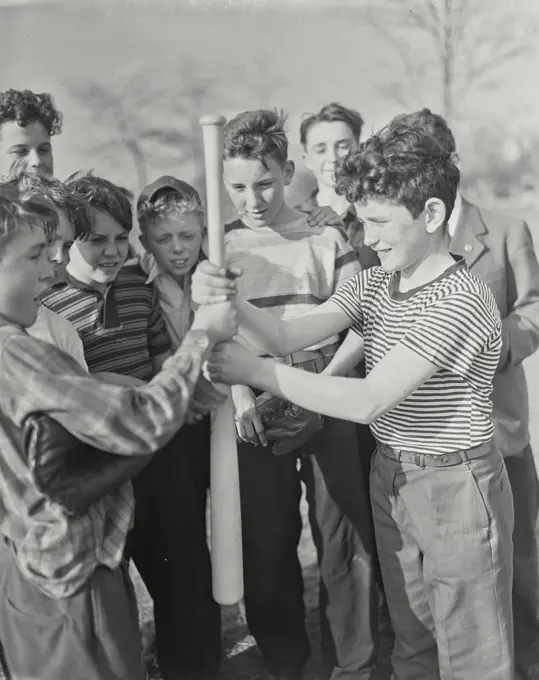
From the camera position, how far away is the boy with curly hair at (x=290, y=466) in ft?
8.57

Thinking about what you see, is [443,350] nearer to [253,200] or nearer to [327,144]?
[253,200]

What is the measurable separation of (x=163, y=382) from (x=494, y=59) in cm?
499

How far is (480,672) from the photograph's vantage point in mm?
2129

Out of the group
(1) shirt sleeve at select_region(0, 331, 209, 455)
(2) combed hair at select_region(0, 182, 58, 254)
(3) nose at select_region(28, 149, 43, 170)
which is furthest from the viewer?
(3) nose at select_region(28, 149, 43, 170)

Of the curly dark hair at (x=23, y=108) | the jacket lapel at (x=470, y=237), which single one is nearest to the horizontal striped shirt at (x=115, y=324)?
the curly dark hair at (x=23, y=108)

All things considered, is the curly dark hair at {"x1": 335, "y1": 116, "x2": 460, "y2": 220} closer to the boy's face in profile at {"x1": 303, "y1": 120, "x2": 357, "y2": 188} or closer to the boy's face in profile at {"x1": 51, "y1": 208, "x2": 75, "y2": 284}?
the boy's face in profile at {"x1": 51, "y1": 208, "x2": 75, "y2": 284}

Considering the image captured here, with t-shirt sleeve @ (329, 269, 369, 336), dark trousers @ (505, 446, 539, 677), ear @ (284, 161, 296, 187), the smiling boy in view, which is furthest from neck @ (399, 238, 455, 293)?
dark trousers @ (505, 446, 539, 677)

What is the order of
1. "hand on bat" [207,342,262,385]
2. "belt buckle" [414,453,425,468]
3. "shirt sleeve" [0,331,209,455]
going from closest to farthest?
1. "shirt sleeve" [0,331,209,455]
2. "hand on bat" [207,342,262,385]
3. "belt buckle" [414,453,425,468]

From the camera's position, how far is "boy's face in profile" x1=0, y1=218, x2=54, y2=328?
1.68 metres

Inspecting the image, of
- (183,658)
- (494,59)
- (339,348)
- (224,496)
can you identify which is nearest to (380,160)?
(339,348)

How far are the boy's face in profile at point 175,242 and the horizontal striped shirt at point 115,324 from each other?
0.17 m

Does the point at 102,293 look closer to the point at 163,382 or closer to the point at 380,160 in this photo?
the point at 163,382

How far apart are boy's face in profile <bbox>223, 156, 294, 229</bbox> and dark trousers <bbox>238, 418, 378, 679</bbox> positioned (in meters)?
0.81

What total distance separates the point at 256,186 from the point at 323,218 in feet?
1.04
